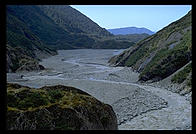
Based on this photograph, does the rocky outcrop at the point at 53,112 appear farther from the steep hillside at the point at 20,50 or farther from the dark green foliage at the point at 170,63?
the steep hillside at the point at 20,50

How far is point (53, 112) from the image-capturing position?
873 centimetres

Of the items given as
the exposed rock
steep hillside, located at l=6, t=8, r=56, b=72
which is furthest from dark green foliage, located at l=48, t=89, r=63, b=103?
the exposed rock

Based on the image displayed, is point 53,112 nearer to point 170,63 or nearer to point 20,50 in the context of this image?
point 170,63

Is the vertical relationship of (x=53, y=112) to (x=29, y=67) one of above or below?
above

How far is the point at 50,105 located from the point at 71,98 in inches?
59.3

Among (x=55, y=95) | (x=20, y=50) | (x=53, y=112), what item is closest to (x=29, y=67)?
(x=20, y=50)

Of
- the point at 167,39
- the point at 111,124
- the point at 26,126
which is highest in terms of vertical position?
the point at 167,39

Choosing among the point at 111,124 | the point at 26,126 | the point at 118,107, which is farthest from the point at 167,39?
the point at 26,126

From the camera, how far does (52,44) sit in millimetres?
153000

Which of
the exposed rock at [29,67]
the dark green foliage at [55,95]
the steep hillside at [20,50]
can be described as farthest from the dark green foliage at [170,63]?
the dark green foliage at [55,95]

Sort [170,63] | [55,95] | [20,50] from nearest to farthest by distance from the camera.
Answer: [55,95] → [170,63] → [20,50]

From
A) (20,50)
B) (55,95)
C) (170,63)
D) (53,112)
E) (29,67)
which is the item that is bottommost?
(29,67)

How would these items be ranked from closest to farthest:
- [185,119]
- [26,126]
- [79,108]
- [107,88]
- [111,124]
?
[26,126], [79,108], [111,124], [185,119], [107,88]

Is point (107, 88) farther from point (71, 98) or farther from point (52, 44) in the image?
point (52, 44)
